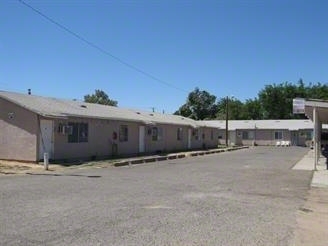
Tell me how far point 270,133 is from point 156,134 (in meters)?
32.8

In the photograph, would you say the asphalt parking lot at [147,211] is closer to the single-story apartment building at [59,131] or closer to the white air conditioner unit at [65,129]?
the single-story apartment building at [59,131]

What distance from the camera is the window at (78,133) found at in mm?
28219

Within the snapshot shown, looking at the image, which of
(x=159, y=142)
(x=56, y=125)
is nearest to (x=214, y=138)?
(x=159, y=142)

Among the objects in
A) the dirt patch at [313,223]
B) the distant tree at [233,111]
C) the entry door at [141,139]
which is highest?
the distant tree at [233,111]

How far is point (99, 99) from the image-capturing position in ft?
347

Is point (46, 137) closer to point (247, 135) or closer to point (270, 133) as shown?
point (270, 133)

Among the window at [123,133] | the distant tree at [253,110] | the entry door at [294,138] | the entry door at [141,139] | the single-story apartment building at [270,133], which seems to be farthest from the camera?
the distant tree at [253,110]

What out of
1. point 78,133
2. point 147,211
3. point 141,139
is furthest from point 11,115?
point 147,211

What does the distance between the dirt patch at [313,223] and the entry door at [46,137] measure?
50.3ft

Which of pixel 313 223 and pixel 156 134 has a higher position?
pixel 156 134

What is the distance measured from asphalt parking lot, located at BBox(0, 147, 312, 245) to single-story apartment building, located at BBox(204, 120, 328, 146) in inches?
2034

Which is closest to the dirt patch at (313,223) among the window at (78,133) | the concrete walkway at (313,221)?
the concrete walkway at (313,221)

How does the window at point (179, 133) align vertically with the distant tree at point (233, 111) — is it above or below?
below

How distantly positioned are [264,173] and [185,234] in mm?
14157
